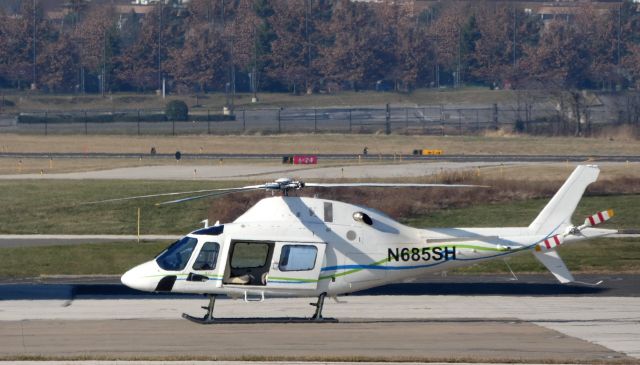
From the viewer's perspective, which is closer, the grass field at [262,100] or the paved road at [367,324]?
the paved road at [367,324]

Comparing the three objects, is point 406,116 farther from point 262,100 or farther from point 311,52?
point 311,52

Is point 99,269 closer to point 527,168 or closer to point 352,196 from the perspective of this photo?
point 352,196

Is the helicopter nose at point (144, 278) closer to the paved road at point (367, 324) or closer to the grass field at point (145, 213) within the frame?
the paved road at point (367, 324)

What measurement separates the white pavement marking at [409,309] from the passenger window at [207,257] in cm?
190

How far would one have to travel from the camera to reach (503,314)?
26250mm

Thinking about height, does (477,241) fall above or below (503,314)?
above

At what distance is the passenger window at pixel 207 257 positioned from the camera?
81.0 feet

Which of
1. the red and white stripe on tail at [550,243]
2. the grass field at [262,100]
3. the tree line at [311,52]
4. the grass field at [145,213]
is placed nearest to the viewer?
the red and white stripe on tail at [550,243]

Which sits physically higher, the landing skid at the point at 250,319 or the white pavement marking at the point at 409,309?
the landing skid at the point at 250,319

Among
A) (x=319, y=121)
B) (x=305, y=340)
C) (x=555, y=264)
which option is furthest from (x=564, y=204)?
(x=319, y=121)

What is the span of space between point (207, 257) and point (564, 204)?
27.6 ft

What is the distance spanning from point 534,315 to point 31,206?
29428 mm

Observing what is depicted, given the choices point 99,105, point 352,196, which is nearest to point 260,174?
point 352,196

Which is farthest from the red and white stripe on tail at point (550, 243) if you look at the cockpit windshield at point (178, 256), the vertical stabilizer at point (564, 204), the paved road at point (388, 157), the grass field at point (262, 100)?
the grass field at point (262, 100)
